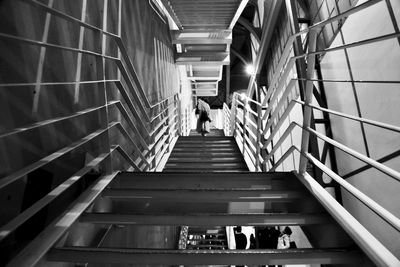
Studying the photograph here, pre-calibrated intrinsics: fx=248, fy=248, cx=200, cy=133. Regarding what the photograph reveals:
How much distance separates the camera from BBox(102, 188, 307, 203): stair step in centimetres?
160

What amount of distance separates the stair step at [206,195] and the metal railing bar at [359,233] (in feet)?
0.65

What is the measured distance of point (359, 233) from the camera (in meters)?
1.11

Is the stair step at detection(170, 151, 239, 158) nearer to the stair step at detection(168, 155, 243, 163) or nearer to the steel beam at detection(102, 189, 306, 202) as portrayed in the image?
the stair step at detection(168, 155, 243, 163)

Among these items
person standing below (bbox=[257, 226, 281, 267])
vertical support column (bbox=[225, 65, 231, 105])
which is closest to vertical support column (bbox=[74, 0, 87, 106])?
person standing below (bbox=[257, 226, 281, 267])

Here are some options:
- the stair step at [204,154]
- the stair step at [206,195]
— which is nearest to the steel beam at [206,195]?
the stair step at [206,195]

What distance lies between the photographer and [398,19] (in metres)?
2.57

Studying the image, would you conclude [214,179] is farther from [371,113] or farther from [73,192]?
[371,113]

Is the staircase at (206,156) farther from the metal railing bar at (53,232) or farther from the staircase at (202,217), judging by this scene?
the metal railing bar at (53,232)

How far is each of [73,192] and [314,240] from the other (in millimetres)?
1499

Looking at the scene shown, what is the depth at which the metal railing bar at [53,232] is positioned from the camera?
3.23ft

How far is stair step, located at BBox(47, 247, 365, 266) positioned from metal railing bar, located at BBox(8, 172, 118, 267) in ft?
0.26

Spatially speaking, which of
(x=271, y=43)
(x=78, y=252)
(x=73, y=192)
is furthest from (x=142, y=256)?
(x=271, y=43)

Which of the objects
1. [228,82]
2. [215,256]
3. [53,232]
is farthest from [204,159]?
[228,82]

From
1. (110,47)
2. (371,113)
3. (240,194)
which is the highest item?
(110,47)
